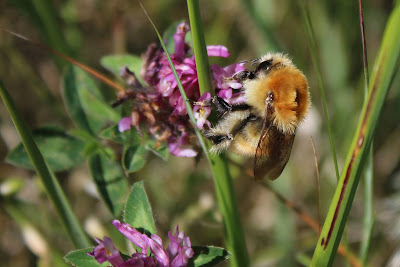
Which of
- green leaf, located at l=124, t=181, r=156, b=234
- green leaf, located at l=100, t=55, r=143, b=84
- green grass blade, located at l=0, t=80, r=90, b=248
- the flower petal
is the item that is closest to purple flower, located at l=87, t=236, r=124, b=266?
the flower petal

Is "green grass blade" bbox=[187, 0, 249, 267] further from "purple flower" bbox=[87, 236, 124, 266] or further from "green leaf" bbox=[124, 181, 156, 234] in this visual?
"purple flower" bbox=[87, 236, 124, 266]

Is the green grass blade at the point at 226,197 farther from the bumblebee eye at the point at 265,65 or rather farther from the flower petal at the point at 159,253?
the flower petal at the point at 159,253

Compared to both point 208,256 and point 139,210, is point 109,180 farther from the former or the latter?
point 208,256

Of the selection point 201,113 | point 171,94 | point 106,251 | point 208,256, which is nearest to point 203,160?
point 171,94

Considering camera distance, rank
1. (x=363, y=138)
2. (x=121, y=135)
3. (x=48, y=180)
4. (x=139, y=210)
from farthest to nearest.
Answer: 1. (x=121, y=135)
2. (x=48, y=180)
3. (x=139, y=210)
4. (x=363, y=138)

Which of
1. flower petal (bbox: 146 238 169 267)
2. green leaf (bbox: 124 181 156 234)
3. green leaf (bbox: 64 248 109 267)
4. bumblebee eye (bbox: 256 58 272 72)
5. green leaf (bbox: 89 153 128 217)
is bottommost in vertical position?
flower petal (bbox: 146 238 169 267)

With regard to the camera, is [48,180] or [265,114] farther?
[48,180]

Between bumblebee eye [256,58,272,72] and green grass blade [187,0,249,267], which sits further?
bumblebee eye [256,58,272,72]
